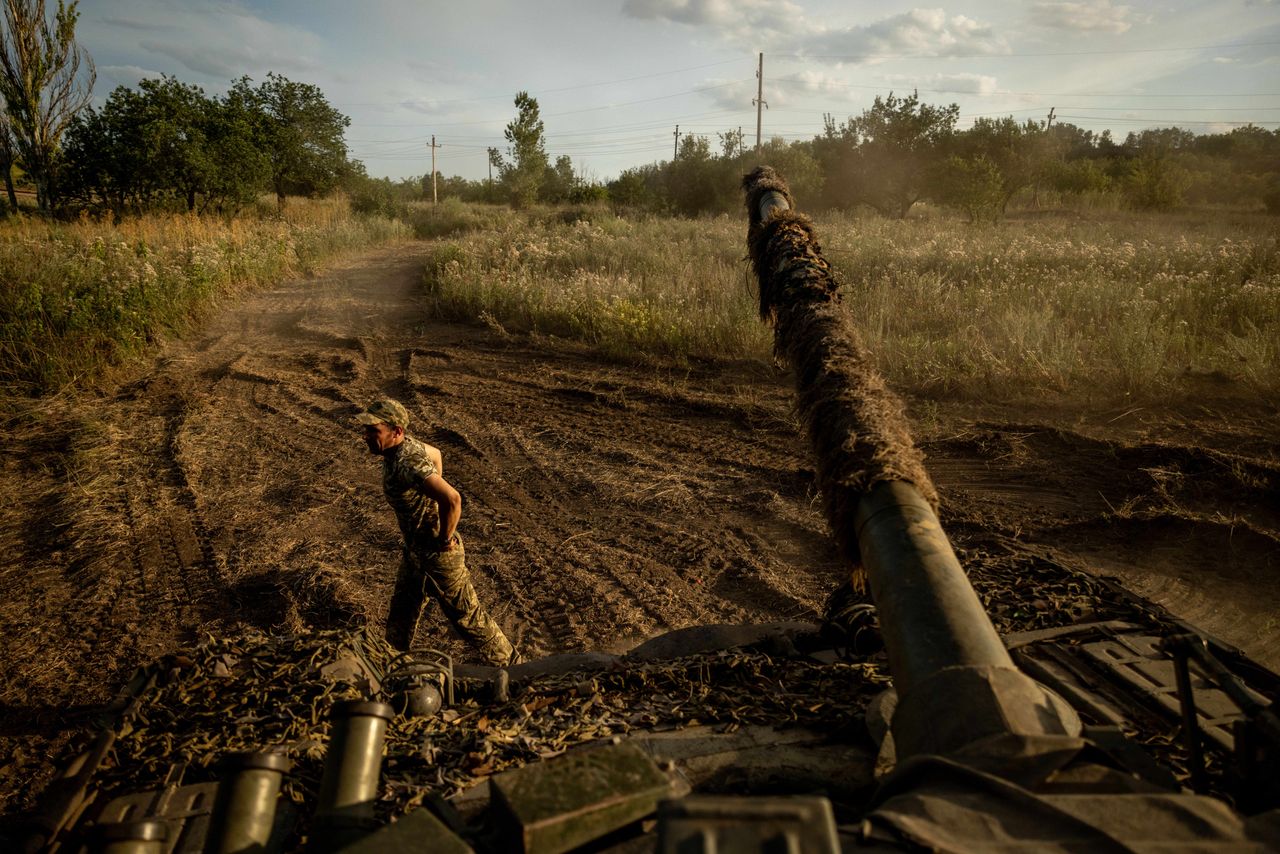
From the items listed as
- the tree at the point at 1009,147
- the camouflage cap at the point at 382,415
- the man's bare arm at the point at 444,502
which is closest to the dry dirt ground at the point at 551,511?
the man's bare arm at the point at 444,502

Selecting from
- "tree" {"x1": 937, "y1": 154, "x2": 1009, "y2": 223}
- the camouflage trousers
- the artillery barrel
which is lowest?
the camouflage trousers

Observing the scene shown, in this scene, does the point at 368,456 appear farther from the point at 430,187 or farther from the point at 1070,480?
the point at 430,187

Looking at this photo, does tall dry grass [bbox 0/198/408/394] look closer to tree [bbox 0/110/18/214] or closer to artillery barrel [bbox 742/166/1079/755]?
tree [bbox 0/110/18/214]

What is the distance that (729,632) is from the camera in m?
4.01

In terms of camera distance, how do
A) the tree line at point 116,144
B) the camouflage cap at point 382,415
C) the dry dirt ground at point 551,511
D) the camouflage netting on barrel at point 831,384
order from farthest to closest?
the tree line at point 116,144
the dry dirt ground at point 551,511
the camouflage cap at point 382,415
the camouflage netting on barrel at point 831,384

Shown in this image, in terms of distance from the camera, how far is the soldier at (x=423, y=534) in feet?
15.4

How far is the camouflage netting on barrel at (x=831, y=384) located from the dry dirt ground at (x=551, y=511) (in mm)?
1414

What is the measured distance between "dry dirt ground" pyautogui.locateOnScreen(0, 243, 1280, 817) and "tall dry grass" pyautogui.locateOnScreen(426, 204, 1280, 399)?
0.62 m

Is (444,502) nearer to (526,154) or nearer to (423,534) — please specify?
(423,534)

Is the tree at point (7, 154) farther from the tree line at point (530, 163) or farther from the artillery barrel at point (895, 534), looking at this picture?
the artillery barrel at point (895, 534)

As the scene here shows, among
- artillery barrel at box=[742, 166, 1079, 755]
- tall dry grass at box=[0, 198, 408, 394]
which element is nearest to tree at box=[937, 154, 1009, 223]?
tall dry grass at box=[0, 198, 408, 394]

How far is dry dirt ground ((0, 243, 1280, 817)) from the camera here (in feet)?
16.9

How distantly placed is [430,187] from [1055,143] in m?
40.9

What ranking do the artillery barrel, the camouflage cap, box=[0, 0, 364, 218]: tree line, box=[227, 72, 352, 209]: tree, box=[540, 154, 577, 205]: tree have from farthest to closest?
box=[540, 154, 577, 205]: tree, box=[227, 72, 352, 209]: tree, box=[0, 0, 364, 218]: tree line, the camouflage cap, the artillery barrel
